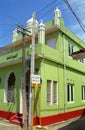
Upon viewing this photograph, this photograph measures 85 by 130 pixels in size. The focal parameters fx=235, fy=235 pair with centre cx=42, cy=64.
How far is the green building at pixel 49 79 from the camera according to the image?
16.6m

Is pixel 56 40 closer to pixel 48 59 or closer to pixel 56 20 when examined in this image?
pixel 56 20

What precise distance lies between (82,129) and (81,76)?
9561 mm

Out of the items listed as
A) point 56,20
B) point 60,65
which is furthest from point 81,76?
point 56,20

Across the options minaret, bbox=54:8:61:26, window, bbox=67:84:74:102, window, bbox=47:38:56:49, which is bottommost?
window, bbox=67:84:74:102

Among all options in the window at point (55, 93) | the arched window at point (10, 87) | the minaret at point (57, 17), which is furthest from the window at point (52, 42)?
the arched window at point (10, 87)

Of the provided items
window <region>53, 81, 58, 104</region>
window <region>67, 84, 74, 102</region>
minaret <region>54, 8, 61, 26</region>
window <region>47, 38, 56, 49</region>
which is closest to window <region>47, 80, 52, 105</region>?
window <region>53, 81, 58, 104</region>

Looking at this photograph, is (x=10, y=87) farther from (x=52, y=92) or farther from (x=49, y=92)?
(x=52, y=92)

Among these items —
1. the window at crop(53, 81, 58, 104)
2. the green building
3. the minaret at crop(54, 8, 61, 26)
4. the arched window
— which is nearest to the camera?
the green building

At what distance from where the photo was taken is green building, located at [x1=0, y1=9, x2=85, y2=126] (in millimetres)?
16616

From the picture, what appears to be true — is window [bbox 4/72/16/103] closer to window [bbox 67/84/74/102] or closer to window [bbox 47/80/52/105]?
window [bbox 47/80/52/105]

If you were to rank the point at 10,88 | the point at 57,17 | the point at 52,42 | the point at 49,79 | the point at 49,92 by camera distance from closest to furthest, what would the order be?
the point at 49,79
the point at 49,92
the point at 57,17
the point at 52,42
the point at 10,88

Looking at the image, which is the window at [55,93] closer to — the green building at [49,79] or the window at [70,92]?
the green building at [49,79]

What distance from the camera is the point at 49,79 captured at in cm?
1736

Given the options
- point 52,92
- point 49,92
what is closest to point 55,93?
point 52,92
